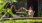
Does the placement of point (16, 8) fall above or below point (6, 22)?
above

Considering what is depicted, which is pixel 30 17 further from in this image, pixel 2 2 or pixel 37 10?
pixel 2 2

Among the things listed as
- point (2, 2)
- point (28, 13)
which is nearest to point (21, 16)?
point (28, 13)

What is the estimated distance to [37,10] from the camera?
1953 mm

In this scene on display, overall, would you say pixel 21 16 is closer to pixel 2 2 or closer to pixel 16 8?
pixel 16 8

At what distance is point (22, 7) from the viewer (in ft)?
6.41

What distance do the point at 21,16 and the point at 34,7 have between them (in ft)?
0.53

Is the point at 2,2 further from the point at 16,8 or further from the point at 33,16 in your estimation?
the point at 33,16

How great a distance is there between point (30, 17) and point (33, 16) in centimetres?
3

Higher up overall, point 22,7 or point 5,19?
point 22,7

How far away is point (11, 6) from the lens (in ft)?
6.42

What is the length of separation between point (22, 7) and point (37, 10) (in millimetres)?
155

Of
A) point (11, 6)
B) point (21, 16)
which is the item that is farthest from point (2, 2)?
point (21, 16)

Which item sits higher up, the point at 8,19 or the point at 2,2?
the point at 2,2

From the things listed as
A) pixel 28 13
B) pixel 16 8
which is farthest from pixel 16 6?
pixel 28 13
